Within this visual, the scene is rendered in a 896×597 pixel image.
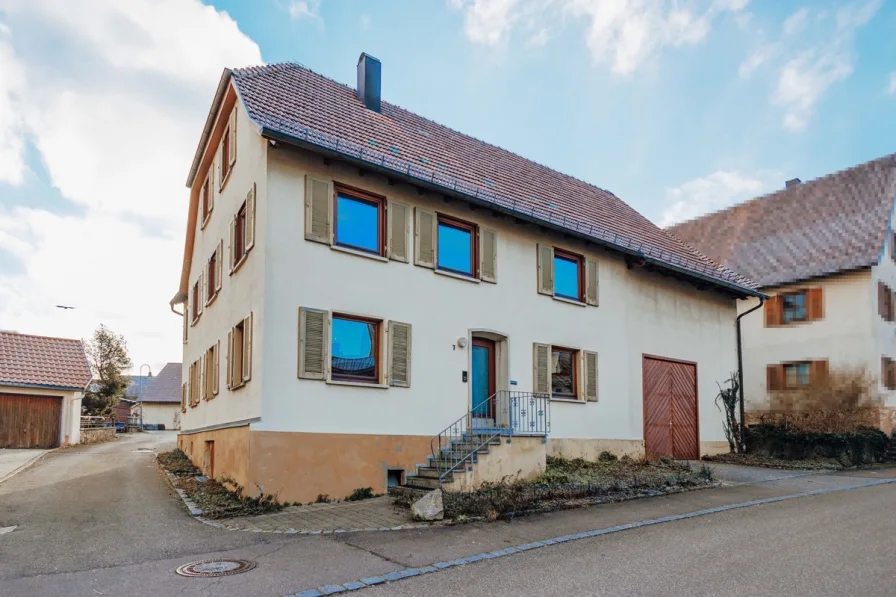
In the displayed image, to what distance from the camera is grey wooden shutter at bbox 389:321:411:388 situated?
13.2m

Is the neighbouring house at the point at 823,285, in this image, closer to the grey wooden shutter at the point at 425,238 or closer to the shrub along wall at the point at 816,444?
the shrub along wall at the point at 816,444

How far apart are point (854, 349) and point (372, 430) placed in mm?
20117

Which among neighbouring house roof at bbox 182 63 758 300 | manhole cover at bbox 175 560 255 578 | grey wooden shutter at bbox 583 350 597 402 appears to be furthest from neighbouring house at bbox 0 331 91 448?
manhole cover at bbox 175 560 255 578

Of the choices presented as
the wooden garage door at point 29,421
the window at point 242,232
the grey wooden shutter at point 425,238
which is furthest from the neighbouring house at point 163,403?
the grey wooden shutter at point 425,238

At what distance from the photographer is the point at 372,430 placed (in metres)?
12.7

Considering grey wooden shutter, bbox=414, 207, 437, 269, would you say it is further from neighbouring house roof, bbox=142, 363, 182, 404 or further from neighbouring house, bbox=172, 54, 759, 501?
neighbouring house roof, bbox=142, 363, 182, 404

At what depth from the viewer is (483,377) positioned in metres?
15.2

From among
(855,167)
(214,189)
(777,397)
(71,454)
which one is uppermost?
(855,167)

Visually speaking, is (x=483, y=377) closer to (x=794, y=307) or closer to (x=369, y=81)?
(x=369, y=81)

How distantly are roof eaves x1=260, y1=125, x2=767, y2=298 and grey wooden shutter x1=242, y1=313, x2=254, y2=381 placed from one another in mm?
3146

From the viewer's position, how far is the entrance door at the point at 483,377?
14961 millimetres

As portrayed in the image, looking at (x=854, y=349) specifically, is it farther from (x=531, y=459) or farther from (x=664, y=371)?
(x=531, y=459)

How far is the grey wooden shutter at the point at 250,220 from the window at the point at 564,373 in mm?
7118

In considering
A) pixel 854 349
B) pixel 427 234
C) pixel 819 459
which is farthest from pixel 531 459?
pixel 854 349
